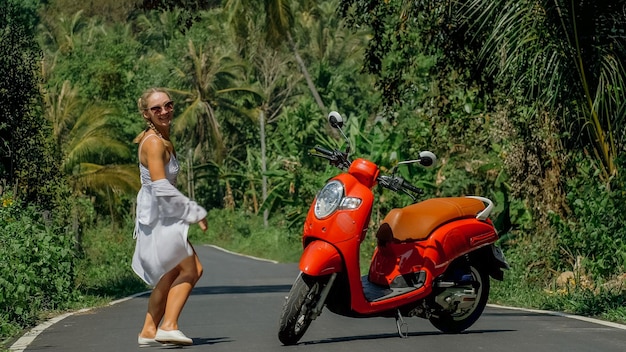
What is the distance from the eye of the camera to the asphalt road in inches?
360

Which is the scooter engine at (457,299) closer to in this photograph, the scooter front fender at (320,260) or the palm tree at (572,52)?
the scooter front fender at (320,260)

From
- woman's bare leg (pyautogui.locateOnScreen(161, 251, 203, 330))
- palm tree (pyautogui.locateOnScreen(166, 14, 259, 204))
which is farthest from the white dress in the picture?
palm tree (pyautogui.locateOnScreen(166, 14, 259, 204))

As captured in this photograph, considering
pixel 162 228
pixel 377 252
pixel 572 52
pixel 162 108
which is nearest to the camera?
pixel 162 228

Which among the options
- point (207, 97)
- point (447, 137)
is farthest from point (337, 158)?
point (207, 97)

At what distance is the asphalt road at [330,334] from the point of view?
9133 millimetres

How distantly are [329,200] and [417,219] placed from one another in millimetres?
994

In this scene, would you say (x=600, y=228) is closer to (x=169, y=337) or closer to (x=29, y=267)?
(x=29, y=267)

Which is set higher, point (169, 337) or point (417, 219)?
point (417, 219)

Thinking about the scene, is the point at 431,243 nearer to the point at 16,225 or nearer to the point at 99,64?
the point at 16,225

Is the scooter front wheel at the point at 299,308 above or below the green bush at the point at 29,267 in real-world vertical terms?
above

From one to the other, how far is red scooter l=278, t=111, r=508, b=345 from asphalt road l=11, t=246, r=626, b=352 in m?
0.23

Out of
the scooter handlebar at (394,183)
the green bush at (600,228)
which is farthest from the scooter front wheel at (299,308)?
the green bush at (600,228)

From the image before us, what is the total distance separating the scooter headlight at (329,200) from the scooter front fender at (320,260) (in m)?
0.22

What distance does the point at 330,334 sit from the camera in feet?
33.1
